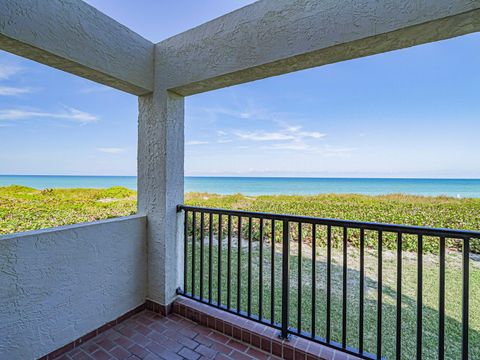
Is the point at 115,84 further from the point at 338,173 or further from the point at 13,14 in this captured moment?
the point at 338,173

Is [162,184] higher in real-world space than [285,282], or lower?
higher

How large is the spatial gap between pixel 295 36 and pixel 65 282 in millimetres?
2629

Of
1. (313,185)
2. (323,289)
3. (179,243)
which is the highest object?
(313,185)

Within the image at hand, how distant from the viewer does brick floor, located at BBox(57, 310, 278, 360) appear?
5.66ft

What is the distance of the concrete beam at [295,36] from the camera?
129cm

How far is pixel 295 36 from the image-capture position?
5.29 feet

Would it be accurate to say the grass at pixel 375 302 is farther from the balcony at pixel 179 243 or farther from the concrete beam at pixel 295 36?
the concrete beam at pixel 295 36

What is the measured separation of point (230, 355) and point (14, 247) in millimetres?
1755

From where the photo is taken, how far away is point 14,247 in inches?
58.0

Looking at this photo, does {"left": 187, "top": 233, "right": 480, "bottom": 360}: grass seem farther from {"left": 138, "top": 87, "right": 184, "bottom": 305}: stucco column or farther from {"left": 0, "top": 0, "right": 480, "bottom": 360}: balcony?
{"left": 138, "top": 87, "right": 184, "bottom": 305}: stucco column

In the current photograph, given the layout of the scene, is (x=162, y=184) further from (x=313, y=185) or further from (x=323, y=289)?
(x=313, y=185)

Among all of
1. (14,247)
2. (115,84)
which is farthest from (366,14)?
(14,247)

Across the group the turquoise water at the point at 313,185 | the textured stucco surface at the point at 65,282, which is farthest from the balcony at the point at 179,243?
the turquoise water at the point at 313,185

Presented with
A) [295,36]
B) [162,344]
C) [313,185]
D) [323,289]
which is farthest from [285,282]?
[313,185]
